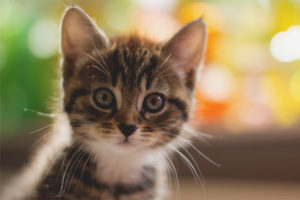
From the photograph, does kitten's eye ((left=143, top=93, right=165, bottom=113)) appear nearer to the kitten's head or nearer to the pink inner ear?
the kitten's head

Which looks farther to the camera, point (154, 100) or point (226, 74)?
point (226, 74)

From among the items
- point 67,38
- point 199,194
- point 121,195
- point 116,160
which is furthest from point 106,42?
point 199,194

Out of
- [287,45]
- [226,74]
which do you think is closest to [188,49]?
[287,45]

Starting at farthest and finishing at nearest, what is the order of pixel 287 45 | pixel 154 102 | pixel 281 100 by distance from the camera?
1. pixel 281 100
2. pixel 287 45
3. pixel 154 102

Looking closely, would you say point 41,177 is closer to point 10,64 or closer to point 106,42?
point 106,42

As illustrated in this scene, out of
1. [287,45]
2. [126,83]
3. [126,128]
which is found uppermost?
[287,45]

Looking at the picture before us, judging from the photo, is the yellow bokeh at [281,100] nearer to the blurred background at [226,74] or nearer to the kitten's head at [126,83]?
the blurred background at [226,74]

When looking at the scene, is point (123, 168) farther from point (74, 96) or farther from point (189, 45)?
point (189, 45)
